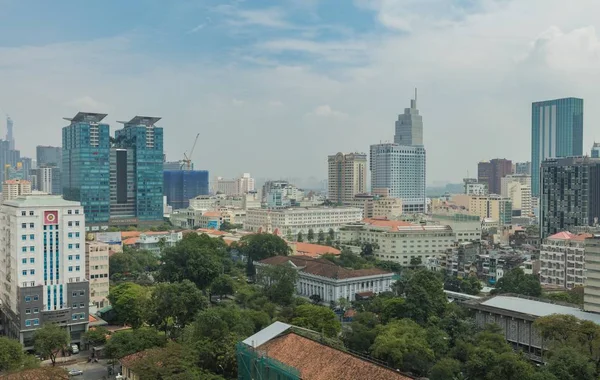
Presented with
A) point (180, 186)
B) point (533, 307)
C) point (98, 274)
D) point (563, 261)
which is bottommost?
point (533, 307)

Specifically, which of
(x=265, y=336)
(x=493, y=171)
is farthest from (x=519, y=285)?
(x=493, y=171)

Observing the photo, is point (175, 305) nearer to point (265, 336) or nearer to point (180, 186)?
point (265, 336)

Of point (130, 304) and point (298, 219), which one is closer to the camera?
point (130, 304)

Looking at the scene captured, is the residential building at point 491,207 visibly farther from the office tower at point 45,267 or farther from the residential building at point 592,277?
the office tower at point 45,267

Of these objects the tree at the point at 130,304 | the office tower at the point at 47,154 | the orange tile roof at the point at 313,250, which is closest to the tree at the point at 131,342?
the tree at the point at 130,304

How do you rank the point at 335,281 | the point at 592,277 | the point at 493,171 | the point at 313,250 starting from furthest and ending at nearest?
the point at 493,171 < the point at 313,250 < the point at 335,281 < the point at 592,277

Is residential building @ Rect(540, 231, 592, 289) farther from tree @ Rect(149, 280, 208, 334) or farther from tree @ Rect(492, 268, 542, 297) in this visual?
tree @ Rect(149, 280, 208, 334)

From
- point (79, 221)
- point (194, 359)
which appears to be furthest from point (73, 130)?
point (194, 359)

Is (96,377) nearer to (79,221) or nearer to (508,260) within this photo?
(79,221)
